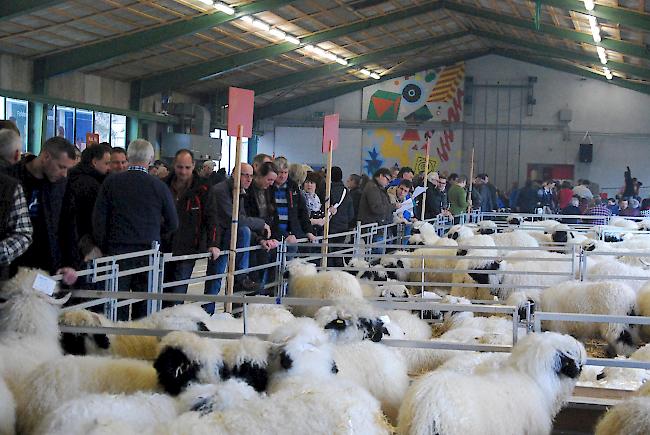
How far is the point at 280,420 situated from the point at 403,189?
9695 mm

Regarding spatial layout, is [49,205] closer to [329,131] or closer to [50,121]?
[329,131]

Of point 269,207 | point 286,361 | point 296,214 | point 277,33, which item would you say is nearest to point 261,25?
point 277,33

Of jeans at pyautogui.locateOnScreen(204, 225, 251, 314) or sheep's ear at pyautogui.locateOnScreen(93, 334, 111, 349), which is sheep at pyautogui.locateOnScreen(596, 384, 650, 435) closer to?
sheep's ear at pyautogui.locateOnScreen(93, 334, 111, 349)

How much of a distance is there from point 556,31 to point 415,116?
10532mm

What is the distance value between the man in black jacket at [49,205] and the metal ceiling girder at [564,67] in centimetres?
2569

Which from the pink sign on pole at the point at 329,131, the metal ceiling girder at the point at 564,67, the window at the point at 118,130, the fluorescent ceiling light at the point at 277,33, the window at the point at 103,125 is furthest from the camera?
the metal ceiling girder at the point at 564,67

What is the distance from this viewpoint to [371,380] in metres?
4.75

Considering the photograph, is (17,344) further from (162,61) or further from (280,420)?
(162,61)

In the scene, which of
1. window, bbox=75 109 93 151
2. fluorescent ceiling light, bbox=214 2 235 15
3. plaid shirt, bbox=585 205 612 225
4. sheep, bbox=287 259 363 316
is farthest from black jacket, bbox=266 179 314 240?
window, bbox=75 109 93 151

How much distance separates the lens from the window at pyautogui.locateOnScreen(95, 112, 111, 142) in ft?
68.4

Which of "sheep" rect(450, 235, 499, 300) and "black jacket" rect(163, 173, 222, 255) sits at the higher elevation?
"black jacket" rect(163, 173, 222, 255)


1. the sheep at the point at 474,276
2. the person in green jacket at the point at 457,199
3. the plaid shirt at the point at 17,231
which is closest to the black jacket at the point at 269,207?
the sheep at the point at 474,276

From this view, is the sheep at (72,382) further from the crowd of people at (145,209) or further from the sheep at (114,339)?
the crowd of people at (145,209)

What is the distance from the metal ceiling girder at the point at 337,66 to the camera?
86.4ft
